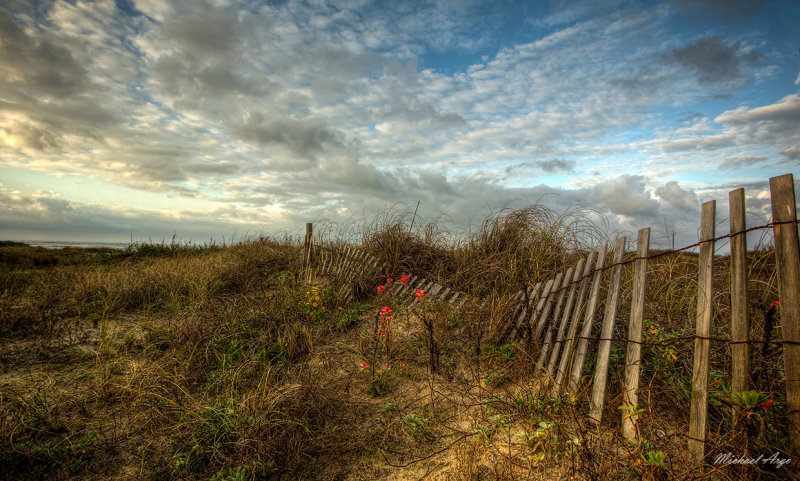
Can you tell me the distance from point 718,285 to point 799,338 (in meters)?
2.22

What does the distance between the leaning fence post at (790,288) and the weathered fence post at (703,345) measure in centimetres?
31

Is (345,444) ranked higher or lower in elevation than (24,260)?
lower

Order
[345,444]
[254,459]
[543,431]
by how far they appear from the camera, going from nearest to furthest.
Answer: [543,431], [254,459], [345,444]

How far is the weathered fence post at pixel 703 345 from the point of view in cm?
229

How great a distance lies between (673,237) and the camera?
5.12m

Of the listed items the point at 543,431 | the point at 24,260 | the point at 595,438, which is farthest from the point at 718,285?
the point at 24,260

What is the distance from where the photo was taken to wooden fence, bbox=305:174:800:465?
6.75 ft

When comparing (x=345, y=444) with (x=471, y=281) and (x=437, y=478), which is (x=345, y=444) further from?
(x=471, y=281)

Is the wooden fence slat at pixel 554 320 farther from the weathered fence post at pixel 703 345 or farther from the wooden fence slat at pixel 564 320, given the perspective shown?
the weathered fence post at pixel 703 345

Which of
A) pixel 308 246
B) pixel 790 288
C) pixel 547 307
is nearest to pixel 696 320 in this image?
pixel 790 288

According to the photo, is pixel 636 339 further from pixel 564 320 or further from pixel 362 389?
pixel 362 389

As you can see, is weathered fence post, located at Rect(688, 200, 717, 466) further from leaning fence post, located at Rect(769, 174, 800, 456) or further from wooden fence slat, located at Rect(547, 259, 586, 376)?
wooden fence slat, located at Rect(547, 259, 586, 376)

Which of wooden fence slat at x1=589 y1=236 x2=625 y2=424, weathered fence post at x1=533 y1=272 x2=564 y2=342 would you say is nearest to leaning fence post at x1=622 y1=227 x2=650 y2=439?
wooden fence slat at x1=589 y1=236 x2=625 y2=424

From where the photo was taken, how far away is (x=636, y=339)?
2.71 metres
